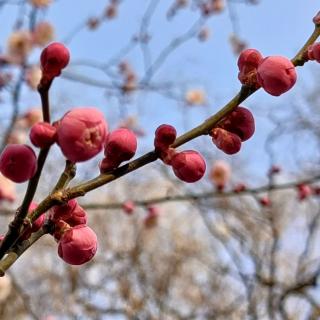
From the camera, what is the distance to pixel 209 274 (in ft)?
16.7

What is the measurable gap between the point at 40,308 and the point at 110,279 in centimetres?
110

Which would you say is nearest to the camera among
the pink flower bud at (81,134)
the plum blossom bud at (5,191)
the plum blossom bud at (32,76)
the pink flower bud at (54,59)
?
the pink flower bud at (81,134)

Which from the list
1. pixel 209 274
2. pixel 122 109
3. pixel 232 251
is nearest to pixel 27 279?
pixel 209 274

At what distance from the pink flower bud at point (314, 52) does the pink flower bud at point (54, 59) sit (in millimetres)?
300

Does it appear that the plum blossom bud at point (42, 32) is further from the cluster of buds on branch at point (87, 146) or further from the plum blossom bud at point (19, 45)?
the cluster of buds on branch at point (87, 146)

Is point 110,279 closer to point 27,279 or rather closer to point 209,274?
point 209,274

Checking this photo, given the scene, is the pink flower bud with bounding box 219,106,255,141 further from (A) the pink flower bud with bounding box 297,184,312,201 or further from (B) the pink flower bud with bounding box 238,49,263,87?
(A) the pink flower bud with bounding box 297,184,312,201

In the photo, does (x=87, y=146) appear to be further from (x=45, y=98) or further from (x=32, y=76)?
(x=32, y=76)

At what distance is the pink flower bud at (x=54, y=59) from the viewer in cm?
63

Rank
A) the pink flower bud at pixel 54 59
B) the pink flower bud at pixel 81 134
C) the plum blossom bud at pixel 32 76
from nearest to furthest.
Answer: the pink flower bud at pixel 81 134 → the pink flower bud at pixel 54 59 → the plum blossom bud at pixel 32 76

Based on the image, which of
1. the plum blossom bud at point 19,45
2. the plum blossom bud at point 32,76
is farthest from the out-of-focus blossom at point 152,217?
the plum blossom bud at point 19,45

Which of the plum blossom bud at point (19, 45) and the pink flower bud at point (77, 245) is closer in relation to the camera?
the pink flower bud at point (77, 245)

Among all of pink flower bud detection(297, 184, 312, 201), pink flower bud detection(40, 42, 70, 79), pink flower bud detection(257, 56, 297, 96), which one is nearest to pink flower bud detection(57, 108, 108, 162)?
pink flower bud detection(40, 42, 70, 79)

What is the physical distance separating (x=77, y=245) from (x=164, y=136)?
18 cm
